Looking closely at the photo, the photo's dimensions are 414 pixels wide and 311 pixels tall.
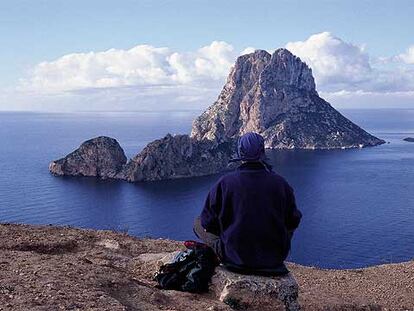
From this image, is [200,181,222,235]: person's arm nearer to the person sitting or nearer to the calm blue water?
the person sitting

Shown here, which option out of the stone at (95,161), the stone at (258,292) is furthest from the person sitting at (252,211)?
the stone at (95,161)

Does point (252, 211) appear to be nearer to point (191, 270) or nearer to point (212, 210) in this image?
point (212, 210)

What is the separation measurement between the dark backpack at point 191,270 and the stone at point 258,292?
1.22 ft

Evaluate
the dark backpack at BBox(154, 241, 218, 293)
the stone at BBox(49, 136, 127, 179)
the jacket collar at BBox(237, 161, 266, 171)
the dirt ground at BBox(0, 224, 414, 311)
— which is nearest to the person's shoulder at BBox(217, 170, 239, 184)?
the jacket collar at BBox(237, 161, 266, 171)

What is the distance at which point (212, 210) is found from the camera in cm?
727

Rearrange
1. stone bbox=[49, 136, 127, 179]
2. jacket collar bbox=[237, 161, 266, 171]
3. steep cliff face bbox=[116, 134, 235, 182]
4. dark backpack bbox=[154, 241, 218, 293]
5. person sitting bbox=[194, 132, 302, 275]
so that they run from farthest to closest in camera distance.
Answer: stone bbox=[49, 136, 127, 179] < steep cliff face bbox=[116, 134, 235, 182] < dark backpack bbox=[154, 241, 218, 293] < jacket collar bbox=[237, 161, 266, 171] < person sitting bbox=[194, 132, 302, 275]

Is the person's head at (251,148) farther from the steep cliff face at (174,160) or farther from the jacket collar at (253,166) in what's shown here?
the steep cliff face at (174,160)

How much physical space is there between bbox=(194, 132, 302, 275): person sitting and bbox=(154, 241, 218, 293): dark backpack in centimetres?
71

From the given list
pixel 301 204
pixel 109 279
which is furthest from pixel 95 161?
pixel 109 279

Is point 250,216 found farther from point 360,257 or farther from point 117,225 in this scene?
point 117,225

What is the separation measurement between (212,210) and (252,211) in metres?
0.58

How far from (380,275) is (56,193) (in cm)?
9272

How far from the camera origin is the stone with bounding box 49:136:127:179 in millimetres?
133250

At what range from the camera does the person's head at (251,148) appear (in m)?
7.16
